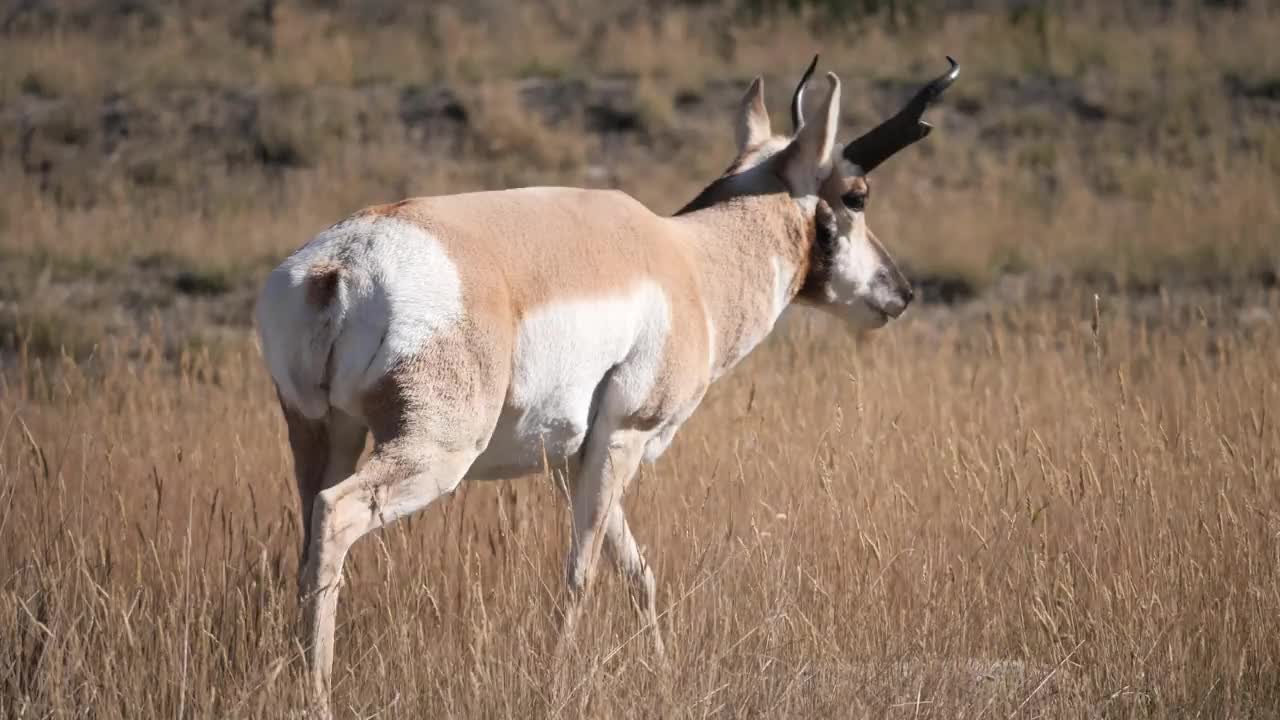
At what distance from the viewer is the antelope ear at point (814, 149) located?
19.7 feet

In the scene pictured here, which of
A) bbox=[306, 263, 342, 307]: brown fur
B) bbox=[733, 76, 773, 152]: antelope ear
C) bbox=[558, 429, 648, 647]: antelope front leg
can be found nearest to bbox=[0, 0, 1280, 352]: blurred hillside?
bbox=[733, 76, 773, 152]: antelope ear

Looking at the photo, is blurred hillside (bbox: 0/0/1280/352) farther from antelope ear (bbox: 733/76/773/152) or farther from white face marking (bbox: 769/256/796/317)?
white face marking (bbox: 769/256/796/317)

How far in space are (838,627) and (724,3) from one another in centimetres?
1946

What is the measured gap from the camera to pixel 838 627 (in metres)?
5.88

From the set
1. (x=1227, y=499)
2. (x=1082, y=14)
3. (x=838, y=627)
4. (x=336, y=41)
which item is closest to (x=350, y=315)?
(x=838, y=627)

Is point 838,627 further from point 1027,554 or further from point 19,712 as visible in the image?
point 19,712

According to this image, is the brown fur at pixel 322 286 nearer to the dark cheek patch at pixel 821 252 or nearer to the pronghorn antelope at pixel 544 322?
the pronghorn antelope at pixel 544 322

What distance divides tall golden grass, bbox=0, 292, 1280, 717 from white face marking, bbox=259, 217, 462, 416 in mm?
529

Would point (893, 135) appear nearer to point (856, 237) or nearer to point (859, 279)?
point (856, 237)

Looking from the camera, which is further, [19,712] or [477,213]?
[477,213]

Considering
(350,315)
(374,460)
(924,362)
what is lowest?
(924,362)

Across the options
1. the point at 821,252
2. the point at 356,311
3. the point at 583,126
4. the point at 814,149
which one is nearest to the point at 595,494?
the point at 356,311

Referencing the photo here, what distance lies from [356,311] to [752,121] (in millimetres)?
2404

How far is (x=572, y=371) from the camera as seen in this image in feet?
16.9
